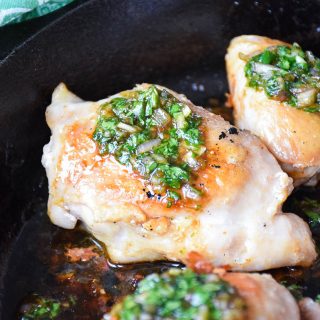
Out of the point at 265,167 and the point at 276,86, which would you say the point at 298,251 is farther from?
the point at 276,86

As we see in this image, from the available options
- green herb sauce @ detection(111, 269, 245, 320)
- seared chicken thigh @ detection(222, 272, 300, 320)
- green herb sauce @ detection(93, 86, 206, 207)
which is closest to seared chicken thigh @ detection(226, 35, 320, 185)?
green herb sauce @ detection(93, 86, 206, 207)

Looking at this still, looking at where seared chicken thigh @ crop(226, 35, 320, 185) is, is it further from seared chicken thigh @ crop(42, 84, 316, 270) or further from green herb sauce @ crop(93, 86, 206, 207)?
green herb sauce @ crop(93, 86, 206, 207)

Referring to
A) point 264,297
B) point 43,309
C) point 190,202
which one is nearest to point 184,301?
point 264,297

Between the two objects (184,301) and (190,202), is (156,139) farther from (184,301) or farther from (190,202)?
(184,301)

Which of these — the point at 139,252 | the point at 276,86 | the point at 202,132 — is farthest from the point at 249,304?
the point at 276,86

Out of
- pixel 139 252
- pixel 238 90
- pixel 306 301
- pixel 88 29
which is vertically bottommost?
pixel 306 301

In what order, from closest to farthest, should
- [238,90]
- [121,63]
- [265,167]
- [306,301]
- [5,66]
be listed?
1. [306,301]
2. [265,167]
3. [5,66]
4. [238,90]
5. [121,63]
